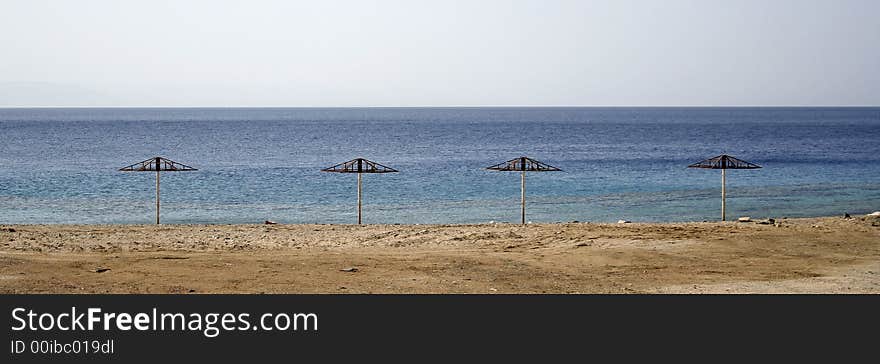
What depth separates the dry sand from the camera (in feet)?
51.8

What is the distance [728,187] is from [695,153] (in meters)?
33.6

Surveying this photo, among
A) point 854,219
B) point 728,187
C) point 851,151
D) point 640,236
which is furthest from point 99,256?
point 851,151

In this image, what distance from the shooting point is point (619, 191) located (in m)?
42.4

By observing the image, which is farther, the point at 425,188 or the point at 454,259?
the point at 425,188

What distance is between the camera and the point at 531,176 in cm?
4719

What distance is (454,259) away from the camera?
60.8 feet

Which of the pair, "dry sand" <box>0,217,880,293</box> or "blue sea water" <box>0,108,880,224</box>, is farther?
"blue sea water" <box>0,108,880,224</box>

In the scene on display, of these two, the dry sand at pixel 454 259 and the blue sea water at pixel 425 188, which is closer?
the dry sand at pixel 454 259

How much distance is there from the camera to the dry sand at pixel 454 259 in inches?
622

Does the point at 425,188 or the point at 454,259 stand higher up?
the point at 425,188
